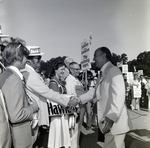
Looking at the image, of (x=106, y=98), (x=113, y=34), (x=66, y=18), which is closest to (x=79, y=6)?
(x=66, y=18)

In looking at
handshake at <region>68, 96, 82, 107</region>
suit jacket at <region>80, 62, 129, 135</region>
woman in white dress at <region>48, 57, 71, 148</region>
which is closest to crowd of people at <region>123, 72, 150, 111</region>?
handshake at <region>68, 96, 82, 107</region>

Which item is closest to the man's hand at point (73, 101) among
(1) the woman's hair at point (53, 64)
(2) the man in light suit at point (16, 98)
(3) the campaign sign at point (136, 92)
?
(1) the woman's hair at point (53, 64)

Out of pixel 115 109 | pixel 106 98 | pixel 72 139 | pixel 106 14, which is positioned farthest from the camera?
pixel 106 14

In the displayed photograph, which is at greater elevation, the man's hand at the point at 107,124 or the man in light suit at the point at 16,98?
the man in light suit at the point at 16,98

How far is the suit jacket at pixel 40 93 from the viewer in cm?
239

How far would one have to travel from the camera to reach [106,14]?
3322 mm

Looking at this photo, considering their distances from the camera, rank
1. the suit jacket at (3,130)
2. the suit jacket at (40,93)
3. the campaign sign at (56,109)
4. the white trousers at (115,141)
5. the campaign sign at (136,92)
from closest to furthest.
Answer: the suit jacket at (3,130) < the white trousers at (115,141) < the suit jacket at (40,93) < the campaign sign at (56,109) < the campaign sign at (136,92)

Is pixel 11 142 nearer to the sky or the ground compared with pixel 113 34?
nearer to the ground

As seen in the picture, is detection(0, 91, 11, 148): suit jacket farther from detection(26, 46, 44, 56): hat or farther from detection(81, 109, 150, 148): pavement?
detection(81, 109, 150, 148): pavement

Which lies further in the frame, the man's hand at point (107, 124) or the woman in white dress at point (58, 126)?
the woman in white dress at point (58, 126)

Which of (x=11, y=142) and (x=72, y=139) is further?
(x=72, y=139)

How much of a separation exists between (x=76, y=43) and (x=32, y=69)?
47.0 inches

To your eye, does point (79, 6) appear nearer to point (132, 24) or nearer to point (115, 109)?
point (132, 24)

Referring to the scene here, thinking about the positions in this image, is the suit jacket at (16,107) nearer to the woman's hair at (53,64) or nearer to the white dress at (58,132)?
the white dress at (58,132)
